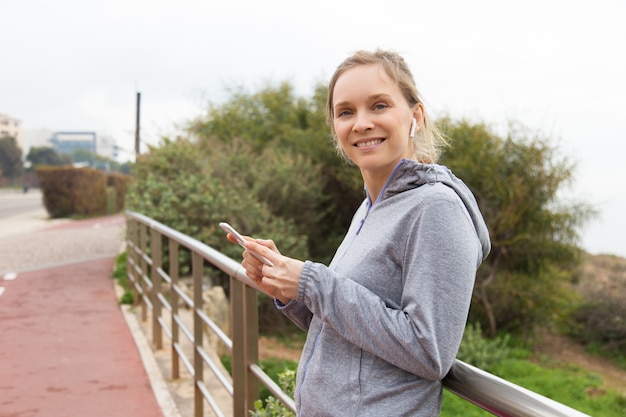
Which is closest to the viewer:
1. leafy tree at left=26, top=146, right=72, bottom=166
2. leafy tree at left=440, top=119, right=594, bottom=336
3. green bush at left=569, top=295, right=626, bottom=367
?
leafy tree at left=440, top=119, right=594, bottom=336

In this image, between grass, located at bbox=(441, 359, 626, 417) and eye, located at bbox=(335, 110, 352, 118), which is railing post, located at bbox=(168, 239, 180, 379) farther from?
eye, located at bbox=(335, 110, 352, 118)

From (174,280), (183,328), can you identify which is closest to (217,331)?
(183,328)

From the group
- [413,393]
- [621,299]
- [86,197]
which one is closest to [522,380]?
[621,299]

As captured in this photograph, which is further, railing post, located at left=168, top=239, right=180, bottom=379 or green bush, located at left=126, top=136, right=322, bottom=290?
green bush, located at left=126, top=136, right=322, bottom=290

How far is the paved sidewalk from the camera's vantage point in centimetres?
421

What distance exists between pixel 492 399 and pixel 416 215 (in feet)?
1.11

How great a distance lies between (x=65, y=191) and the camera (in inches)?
1051

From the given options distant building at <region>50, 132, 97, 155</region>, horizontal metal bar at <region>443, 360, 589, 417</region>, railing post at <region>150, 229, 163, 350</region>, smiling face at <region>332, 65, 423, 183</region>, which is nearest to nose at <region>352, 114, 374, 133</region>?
smiling face at <region>332, 65, 423, 183</region>

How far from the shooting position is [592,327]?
12.5m

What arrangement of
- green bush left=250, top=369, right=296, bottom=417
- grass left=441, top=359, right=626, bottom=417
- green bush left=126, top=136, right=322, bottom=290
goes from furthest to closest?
1. green bush left=126, top=136, right=322, bottom=290
2. grass left=441, top=359, right=626, bottom=417
3. green bush left=250, top=369, right=296, bottom=417

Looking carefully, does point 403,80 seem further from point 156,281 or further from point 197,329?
point 156,281

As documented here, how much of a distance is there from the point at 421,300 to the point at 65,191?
90.4 feet

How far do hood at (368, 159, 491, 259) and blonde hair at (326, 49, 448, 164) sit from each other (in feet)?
0.42

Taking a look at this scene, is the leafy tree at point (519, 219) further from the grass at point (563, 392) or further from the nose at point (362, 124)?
the nose at point (362, 124)
